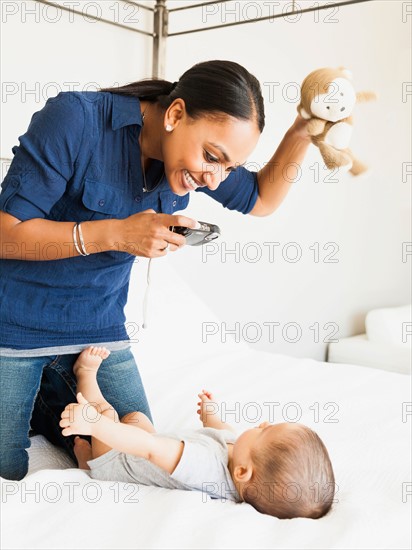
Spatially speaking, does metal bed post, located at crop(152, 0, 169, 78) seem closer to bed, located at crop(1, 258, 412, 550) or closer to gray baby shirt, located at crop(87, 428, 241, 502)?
bed, located at crop(1, 258, 412, 550)

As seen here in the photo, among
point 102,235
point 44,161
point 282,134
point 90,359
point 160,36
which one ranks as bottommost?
point 90,359

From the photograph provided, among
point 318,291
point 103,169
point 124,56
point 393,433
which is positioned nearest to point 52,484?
point 103,169

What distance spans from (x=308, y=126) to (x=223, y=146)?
297 mm

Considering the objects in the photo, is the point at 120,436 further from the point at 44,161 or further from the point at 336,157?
the point at 336,157

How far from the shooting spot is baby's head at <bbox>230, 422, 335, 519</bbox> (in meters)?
1.09

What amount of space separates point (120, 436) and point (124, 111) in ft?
1.92

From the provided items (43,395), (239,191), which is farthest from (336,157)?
(43,395)

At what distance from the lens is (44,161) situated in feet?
3.81

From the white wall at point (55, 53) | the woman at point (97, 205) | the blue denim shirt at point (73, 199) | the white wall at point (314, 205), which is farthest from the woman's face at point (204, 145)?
the white wall at point (314, 205)

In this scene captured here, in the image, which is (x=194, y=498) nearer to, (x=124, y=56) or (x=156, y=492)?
(x=156, y=492)

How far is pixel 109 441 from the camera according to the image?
1077mm

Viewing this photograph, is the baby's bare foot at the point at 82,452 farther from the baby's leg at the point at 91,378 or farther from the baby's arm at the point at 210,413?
the baby's arm at the point at 210,413

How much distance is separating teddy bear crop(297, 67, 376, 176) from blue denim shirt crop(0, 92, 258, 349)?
1.05 ft

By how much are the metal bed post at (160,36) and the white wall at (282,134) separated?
0.04 m
